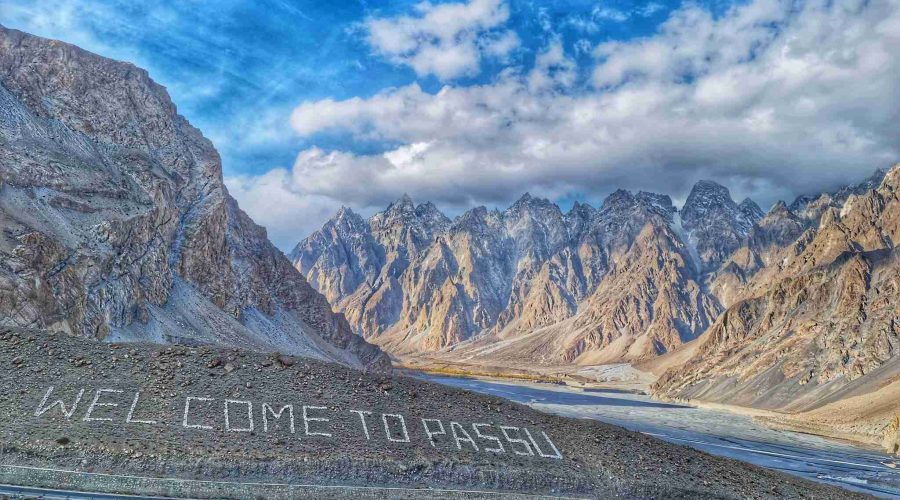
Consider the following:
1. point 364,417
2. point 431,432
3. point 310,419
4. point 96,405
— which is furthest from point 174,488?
point 431,432

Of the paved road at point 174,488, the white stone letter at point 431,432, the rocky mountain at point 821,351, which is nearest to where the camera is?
the paved road at point 174,488

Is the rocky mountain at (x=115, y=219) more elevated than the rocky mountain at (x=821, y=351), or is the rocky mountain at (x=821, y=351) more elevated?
the rocky mountain at (x=115, y=219)

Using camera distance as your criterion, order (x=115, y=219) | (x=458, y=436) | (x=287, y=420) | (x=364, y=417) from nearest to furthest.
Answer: (x=287, y=420), (x=458, y=436), (x=364, y=417), (x=115, y=219)

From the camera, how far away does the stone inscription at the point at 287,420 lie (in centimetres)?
3005

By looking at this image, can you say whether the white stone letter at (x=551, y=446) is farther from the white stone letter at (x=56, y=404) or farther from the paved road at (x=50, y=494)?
the white stone letter at (x=56, y=404)

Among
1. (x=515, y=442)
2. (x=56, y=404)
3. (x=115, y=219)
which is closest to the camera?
(x=56, y=404)

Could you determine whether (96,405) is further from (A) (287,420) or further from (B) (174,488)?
(A) (287,420)

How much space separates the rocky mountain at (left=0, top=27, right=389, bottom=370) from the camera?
71938 mm

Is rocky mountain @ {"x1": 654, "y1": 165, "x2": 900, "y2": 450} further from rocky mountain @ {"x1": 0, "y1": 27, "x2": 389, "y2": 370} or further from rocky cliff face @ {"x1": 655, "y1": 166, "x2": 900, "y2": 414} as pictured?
rocky mountain @ {"x1": 0, "y1": 27, "x2": 389, "y2": 370}

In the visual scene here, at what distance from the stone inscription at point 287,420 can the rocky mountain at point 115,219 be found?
37997mm

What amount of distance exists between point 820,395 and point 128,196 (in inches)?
4513

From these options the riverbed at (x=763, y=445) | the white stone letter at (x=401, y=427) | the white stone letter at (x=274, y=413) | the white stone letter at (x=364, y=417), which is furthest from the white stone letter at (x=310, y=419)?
the riverbed at (x=763, y=445)

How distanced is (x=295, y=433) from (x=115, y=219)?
69.1 meters

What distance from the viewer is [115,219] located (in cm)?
8962
